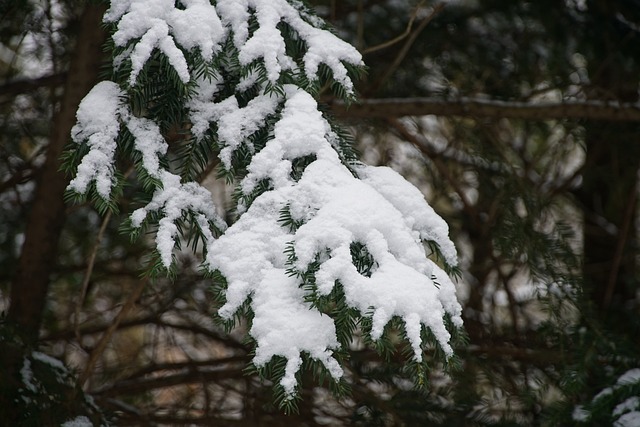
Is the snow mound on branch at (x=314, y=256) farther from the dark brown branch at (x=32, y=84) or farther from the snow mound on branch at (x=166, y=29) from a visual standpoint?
the dark brown branch at (x=32, y=84)

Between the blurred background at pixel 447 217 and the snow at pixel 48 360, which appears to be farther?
the blurred background at pixel 447 217

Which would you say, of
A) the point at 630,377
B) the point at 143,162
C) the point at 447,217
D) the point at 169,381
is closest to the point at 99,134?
the point at 143,162

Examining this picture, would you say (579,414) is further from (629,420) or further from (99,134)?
(99,134)

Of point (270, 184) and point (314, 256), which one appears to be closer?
point (314, 256)

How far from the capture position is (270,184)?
4.42ft

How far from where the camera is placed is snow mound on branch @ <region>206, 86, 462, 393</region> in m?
1.14

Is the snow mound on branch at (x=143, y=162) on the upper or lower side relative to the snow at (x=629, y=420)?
upper

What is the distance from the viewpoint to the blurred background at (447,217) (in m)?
2.22

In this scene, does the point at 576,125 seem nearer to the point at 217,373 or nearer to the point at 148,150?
the point at 217,373

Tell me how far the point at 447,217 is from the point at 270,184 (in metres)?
2.24

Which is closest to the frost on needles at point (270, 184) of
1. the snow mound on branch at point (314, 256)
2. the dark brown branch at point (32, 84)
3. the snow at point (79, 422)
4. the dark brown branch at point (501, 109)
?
the snow mound on branch at point (314, 256)

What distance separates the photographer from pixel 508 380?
97.6 inches

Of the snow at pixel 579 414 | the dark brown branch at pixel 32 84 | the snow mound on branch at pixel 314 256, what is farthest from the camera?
the dark brown branch at pixel 32 84

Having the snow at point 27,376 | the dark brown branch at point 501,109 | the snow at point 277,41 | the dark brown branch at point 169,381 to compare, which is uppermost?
the snow at point 277,41
